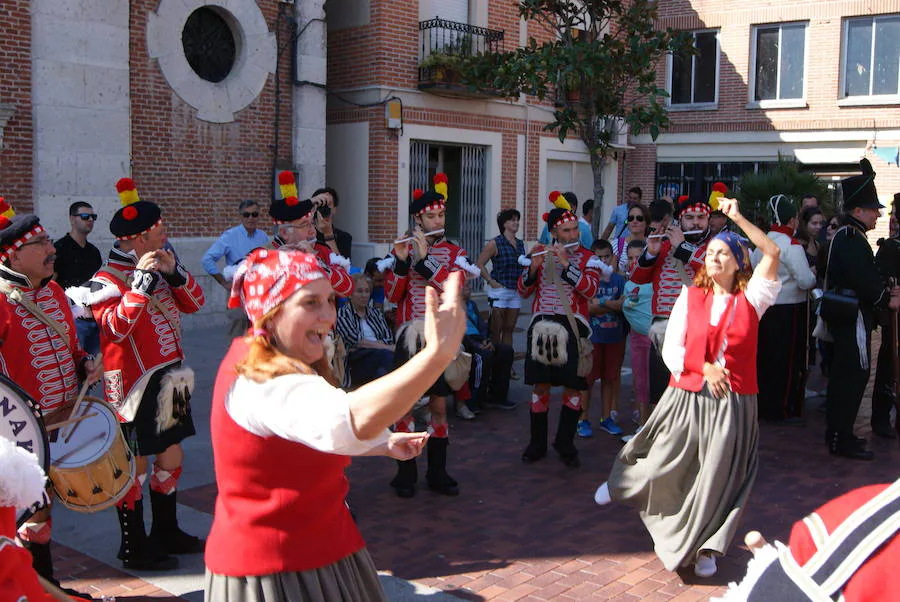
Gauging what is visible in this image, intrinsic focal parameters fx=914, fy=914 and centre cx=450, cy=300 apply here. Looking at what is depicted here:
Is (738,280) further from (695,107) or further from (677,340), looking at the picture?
(695,107)

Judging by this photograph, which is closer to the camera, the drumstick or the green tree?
the drumstick

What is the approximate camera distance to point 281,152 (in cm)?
1443

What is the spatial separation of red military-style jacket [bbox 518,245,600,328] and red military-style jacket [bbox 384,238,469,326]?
0.76 metres

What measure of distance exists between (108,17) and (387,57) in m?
5.41

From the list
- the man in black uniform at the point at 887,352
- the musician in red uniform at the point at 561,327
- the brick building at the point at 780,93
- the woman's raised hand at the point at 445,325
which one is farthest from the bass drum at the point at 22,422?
the brick building at the point at 780,93

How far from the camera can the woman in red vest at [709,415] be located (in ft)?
16.1

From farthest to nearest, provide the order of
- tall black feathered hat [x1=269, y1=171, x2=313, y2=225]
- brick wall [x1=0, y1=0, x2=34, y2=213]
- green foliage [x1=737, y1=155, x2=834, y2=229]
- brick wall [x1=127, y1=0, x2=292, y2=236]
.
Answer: green foliage [x1=737, y1=155, x2=834, y2=229]
brick wall [x1=127, y1=0, x2=292, y2=236]
brick wall [x1=0, y1=0, x2=34, y2=213]
tall black feathered hat [x1=269, y1=171, x2=313, y2=225]

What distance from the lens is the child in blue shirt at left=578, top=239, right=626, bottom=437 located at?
8.19 m

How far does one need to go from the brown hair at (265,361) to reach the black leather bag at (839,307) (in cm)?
624

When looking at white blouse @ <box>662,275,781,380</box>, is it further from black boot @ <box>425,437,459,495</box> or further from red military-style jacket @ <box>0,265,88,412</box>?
red military-style jacket @ <box>0,265,88,412</box>

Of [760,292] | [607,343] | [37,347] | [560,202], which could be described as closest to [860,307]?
[607,343]

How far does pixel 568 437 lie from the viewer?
7.07 metres

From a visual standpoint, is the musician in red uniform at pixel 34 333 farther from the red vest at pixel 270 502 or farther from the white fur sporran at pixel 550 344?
the white fur sporran at pixel 550 344

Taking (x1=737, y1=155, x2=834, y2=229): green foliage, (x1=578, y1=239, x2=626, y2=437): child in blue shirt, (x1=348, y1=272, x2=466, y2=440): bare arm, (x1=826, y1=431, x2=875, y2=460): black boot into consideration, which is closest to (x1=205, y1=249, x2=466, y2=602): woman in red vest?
(x1=348, y1=272, x2=466, y2=440): bare arm
